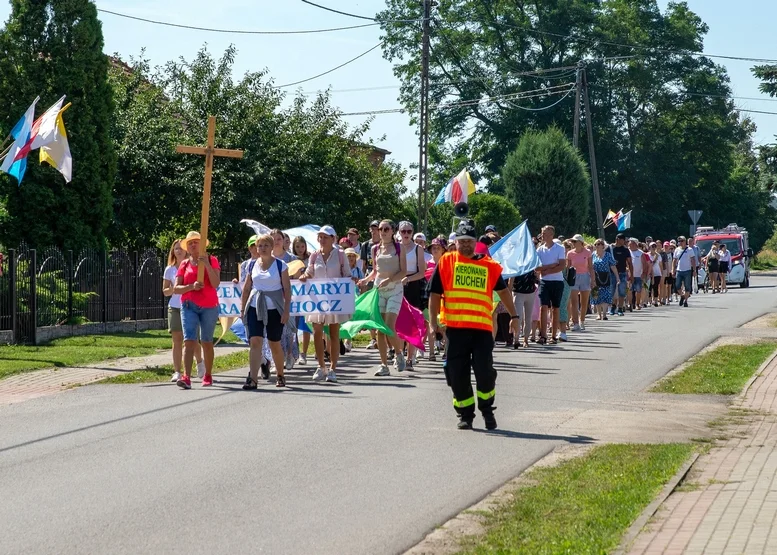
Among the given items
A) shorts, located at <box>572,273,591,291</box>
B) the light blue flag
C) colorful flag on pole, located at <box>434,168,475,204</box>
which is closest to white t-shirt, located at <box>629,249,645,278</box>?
colorful flag on pole, located at <box>434,168,475,204</box>

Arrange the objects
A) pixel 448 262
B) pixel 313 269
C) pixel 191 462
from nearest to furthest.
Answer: pixel 191 462 < pixel 448 262 < pixel 313 269

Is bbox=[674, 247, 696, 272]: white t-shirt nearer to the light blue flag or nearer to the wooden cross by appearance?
the light blue flag

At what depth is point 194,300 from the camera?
13.8m

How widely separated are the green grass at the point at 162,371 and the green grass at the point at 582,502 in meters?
7.10

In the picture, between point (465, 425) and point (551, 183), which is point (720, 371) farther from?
point (551, 183)

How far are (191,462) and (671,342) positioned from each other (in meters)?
12.9

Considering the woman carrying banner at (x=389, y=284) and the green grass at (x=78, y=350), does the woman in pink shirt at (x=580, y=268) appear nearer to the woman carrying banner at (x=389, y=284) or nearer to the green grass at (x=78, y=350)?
the green grass at (x=78, y=350)

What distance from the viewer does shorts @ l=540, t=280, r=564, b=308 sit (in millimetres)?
20219

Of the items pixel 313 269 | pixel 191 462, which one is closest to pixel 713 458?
pixel 191 462

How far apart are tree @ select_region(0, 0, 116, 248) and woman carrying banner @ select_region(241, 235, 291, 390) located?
1041 centimetres

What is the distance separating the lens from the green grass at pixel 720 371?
13.8 metres

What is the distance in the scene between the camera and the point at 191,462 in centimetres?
897

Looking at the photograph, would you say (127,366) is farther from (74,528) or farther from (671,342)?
(74,528)

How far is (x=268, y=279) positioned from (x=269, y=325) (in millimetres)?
504
